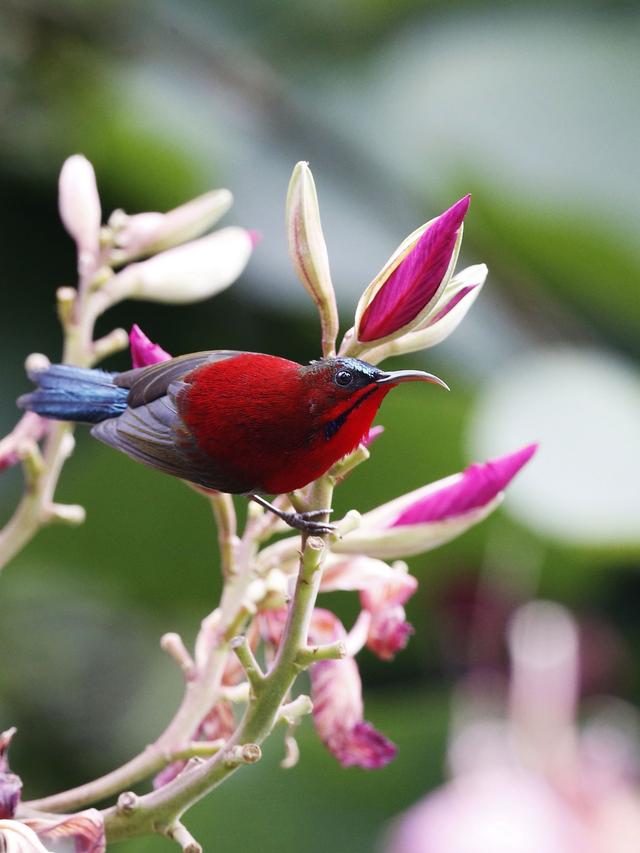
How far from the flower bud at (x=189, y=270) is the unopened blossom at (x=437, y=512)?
6.9 inches

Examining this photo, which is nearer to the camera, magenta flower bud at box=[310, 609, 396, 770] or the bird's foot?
the bird's foot

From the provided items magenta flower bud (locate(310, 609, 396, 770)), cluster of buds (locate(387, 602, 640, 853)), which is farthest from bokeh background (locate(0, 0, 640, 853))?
magenta flower bud (locate(310, 609, 396, 770))

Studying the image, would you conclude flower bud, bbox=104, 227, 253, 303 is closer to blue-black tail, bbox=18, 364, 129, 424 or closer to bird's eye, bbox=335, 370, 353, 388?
blue-black tail, bbox=18, 364, 129, 424

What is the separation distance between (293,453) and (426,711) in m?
1.08

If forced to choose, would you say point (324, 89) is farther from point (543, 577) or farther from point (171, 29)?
point (543, 577)

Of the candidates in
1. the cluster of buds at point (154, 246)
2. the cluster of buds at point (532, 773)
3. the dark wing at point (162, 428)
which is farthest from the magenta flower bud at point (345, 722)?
the cluster of buds at point (532, 773)

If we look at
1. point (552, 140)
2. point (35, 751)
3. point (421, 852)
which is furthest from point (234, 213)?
point (421, 852)

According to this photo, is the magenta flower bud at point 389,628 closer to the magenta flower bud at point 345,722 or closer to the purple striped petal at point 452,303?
the magenta flower bud at point 345,722

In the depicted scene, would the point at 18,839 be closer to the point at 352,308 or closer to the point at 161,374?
the point at 161,374

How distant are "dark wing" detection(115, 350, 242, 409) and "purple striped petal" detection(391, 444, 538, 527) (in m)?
0.12

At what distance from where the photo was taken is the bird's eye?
564mm

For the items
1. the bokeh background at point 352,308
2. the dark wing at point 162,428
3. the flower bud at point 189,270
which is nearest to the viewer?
Answer: the dark wing at point 162,428

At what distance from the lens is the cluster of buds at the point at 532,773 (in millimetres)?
1226

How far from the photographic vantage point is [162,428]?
0.64m
